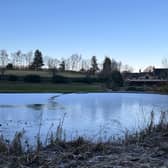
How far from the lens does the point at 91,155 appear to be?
4539mm

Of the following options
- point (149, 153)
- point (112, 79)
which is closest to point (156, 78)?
point (112, 79)

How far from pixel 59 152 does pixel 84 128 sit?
453 cm

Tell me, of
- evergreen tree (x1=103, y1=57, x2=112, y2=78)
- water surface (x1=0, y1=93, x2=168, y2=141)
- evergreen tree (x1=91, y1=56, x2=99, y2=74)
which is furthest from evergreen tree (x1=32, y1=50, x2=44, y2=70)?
water surface (x1=0, y1=93, x2=168, y2=141)

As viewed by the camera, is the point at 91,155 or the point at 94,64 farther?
the point at 94,64

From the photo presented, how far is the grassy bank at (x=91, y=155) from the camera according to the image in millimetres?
3993

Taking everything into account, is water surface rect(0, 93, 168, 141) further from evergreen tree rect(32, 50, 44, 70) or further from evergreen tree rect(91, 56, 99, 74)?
evergreen tree rect(91, 56, 99, 74)

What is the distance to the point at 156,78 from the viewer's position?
217 ft

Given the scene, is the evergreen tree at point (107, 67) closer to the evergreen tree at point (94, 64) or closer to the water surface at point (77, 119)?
the evergreen tree at point (94, 64)

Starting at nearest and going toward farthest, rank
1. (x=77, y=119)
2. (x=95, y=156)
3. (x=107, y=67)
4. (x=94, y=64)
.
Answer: (x=95, y=156), (x=77, y=119), (x=107, y=67), (x=94, y=64)

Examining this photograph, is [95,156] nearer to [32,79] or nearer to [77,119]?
[77,119]

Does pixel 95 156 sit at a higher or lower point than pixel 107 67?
lower

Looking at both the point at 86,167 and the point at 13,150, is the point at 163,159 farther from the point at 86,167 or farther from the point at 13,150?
the point at 13,150

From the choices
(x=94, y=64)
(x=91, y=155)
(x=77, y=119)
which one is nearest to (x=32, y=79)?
(x=94, y=64)

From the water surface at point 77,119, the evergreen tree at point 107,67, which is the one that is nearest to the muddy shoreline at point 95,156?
the water surface at point 77,119
